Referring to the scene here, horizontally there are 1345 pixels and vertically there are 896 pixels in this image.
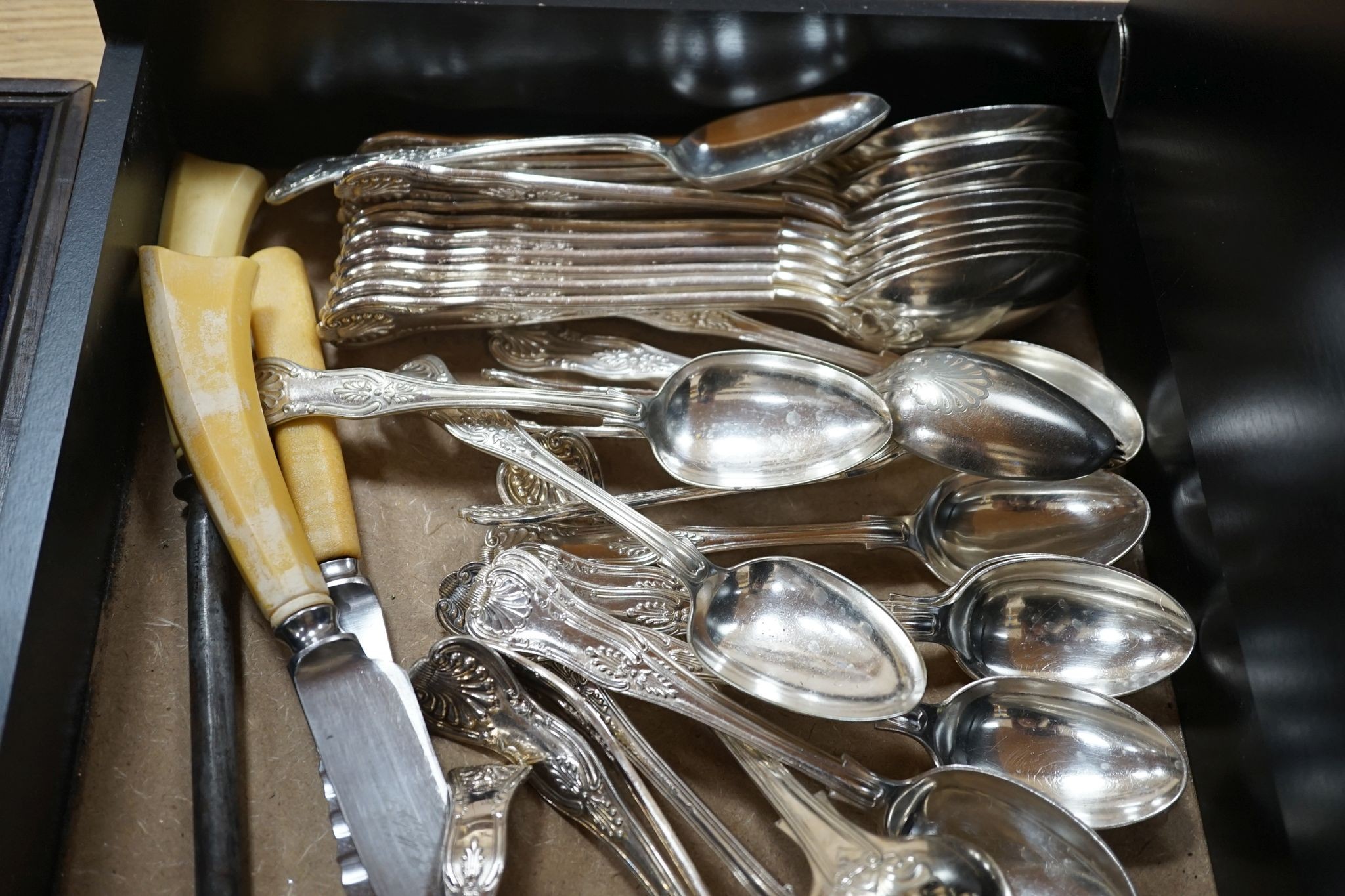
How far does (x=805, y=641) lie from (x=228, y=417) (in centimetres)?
41

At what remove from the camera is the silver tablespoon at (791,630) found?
27.6 inches

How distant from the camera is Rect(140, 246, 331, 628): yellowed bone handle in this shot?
71cm

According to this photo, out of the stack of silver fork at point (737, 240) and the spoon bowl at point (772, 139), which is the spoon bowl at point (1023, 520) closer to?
the stack of silver fork at point (737, 240)

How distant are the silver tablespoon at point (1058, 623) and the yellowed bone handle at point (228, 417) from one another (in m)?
0.40

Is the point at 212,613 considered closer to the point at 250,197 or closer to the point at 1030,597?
the point at 250,197

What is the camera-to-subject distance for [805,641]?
723 millimetres

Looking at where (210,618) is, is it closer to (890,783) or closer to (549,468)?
(549,468)

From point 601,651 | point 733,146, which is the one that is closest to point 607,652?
point 601,651

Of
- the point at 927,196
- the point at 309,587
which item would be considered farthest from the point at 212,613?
the point at 927,196

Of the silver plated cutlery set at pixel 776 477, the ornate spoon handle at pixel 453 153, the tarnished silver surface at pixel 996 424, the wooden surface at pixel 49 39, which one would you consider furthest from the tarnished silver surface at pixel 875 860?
the wooden surface at pixel 49 39

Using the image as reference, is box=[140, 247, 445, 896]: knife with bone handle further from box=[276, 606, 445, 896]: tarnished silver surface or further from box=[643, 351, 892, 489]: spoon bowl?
box=[643, 351, 892, 489]: spoon bowl

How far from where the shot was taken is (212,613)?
0.73 m

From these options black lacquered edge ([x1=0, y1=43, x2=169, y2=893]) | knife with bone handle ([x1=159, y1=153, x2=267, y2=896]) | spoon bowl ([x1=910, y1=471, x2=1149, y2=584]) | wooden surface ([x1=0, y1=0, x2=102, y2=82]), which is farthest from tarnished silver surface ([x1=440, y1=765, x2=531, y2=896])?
wooden surface ([x1=0, y1=0, x2=102, y2=82])

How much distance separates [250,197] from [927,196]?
53 cm
